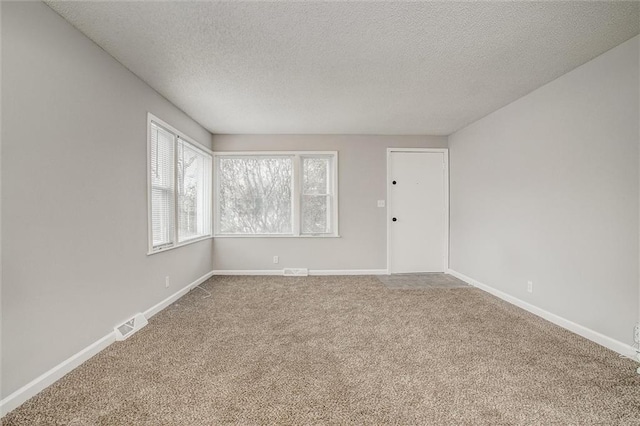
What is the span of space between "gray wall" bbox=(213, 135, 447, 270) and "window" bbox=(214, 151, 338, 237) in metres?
0.17

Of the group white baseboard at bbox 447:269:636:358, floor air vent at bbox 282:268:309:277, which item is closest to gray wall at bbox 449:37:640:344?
white baseboard at bbox 447:269:636:358

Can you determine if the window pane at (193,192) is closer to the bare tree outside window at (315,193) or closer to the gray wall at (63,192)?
the gray wall at (63,192)

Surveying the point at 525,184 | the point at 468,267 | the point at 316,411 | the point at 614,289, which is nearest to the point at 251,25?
the point at 316,411

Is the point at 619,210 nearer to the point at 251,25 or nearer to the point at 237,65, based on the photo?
the point at 251,25

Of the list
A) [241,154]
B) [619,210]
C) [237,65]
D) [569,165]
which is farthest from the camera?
[241,154]

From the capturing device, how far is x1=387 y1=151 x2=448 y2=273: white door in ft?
15.4

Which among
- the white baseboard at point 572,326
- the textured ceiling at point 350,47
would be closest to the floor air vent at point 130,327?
the textured ceiling at point 350,47

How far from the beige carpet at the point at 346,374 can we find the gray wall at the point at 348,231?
166 cm

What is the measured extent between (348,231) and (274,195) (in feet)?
4.53

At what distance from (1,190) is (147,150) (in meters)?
1.41

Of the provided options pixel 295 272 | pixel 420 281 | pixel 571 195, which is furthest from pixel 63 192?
pixel 420 281

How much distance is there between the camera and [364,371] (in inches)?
74.8

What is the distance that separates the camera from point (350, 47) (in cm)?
213

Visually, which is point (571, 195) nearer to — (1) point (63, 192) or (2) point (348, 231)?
(2) point (348, 231)
